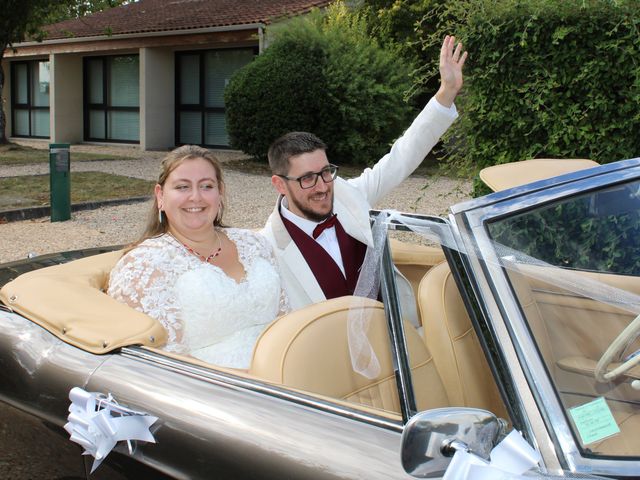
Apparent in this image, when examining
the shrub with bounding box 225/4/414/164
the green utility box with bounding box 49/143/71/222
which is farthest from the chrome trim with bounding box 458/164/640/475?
the shrub with bounding box 225/4/414/164

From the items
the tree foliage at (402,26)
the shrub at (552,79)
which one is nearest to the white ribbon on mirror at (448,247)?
the shrub at (552,79)

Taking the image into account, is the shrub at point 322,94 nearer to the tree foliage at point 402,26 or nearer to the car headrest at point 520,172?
the tree foliage at point 402,26

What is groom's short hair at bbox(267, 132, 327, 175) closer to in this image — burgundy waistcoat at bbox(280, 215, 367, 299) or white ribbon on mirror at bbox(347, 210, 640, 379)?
burgundy waistcoat at bbox(280, 215, 367, 299)

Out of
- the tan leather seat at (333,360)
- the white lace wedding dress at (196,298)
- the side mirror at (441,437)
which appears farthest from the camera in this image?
the white lace wedding dress at (196,298)

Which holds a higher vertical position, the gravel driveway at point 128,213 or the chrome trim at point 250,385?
the chrome trim at point 250,385

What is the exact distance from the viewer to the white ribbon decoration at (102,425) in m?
1.80

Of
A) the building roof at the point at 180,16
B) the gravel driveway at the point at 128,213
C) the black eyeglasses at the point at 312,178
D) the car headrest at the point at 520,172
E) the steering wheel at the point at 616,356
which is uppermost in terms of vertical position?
the building roof at the point at 180,16

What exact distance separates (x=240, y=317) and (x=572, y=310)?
1.30m

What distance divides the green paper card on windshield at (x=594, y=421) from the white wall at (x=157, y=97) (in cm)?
1868

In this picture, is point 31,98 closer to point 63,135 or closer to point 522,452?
point 63,135

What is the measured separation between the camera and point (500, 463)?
136 cm

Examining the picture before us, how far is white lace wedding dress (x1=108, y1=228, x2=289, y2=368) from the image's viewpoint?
2.46 meters

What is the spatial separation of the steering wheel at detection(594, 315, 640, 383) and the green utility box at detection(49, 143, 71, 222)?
26.4ft

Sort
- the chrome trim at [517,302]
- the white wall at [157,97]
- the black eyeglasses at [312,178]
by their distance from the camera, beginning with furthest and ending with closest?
Answer: the white wall at [157,97], the black eyeglasses at [312,178], the chrome trim at [517,302]
